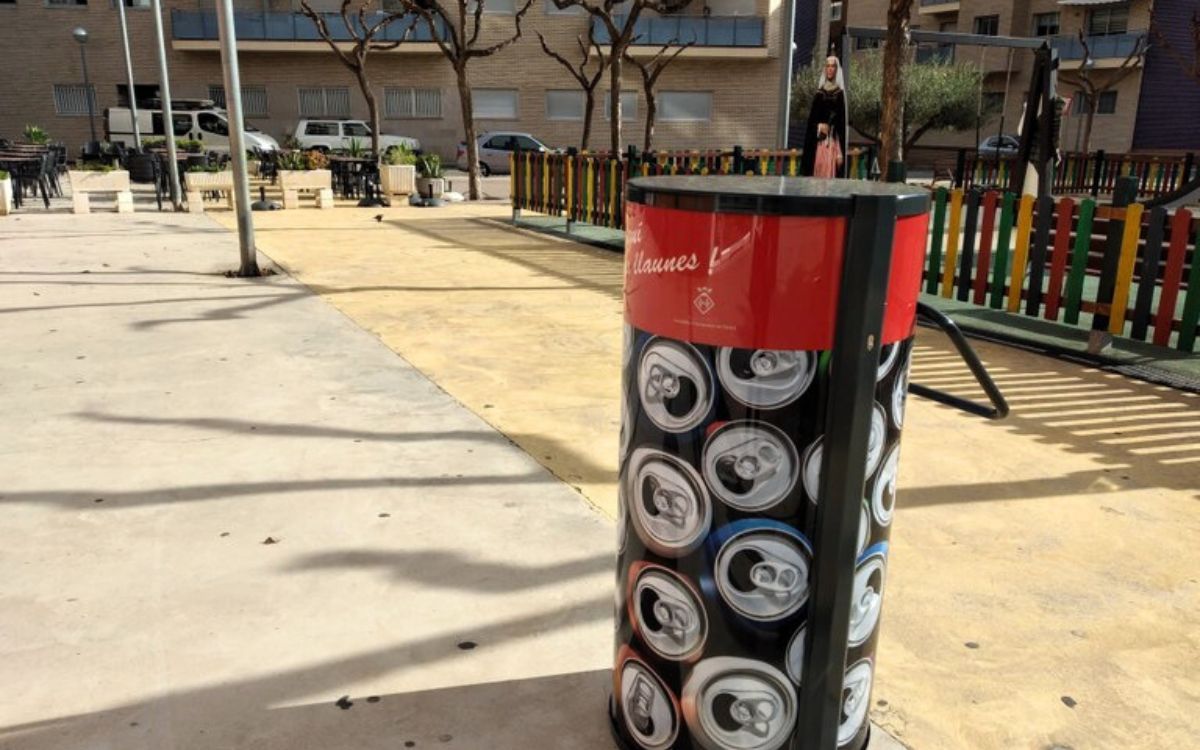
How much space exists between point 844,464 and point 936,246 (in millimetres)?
7696

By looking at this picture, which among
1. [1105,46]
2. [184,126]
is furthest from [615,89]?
[1105,46]

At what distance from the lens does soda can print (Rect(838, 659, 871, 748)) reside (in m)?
2.29

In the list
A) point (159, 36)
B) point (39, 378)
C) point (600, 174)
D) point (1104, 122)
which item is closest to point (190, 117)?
point (159, 36)

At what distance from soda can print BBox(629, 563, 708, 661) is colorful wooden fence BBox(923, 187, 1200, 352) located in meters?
5.97

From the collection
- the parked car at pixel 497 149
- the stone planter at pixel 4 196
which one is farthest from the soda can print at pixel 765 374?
the parked car at pixel 497 149

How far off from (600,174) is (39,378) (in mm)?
8940

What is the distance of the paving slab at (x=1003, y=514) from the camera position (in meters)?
2.76

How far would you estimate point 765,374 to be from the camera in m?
2.00

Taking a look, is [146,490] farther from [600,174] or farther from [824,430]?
[600,174]

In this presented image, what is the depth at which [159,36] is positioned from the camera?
57.0 ft

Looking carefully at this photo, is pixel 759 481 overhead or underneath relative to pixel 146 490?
overhead

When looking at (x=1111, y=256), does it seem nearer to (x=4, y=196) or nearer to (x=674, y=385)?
(x=674, y=385)

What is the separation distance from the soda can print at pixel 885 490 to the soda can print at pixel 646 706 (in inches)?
25.9

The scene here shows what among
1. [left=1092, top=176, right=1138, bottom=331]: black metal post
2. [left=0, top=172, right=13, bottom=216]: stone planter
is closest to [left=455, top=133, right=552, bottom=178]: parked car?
[left=0, top=172, right=13, bottom=216]: stone planter
